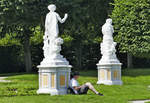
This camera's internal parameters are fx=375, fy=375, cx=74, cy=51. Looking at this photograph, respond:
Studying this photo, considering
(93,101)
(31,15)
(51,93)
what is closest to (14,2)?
(31,15)

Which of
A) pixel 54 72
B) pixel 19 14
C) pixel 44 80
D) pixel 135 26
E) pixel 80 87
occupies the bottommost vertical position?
pixel 80 87

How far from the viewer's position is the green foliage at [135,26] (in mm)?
25109

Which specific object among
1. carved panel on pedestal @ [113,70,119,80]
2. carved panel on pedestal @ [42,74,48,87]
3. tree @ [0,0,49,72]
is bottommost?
carved panel on pedestal @ [113,70,119,80]

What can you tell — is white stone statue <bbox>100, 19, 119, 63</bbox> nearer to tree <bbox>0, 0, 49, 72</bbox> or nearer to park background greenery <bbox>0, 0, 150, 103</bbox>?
park background greenery <bbox>0, 0, 150, 103</bbox>

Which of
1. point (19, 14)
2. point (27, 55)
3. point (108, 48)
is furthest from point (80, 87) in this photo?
point (27, 55)

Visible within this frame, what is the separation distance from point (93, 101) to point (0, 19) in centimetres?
1988

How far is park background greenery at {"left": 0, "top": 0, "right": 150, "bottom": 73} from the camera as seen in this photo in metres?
26.1

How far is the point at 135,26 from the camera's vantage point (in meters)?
25.9

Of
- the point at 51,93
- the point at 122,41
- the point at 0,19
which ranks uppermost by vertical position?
the point at 0,19

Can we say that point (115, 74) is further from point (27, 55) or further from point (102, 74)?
point (27, 55)

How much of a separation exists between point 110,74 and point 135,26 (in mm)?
4168

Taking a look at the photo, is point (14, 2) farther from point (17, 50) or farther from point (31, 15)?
point (17, 50)

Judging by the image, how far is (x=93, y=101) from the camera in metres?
13.7

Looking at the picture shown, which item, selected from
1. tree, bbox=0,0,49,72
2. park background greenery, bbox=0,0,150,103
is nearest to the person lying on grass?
park background greenery, bbox=0,0,150,103
